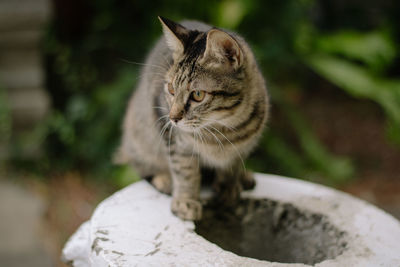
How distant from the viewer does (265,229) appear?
195 cm

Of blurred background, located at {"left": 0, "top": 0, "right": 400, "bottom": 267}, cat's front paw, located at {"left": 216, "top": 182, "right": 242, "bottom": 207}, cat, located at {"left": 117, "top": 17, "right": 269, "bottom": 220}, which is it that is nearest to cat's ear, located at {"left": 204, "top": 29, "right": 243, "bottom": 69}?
cat, located at {"left": 117, "top": 17, "right": 269, "bottom": 220}

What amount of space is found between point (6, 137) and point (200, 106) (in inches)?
115

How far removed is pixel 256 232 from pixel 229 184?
0.80 ft

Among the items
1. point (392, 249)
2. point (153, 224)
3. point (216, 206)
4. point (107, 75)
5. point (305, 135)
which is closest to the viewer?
point (392, 249)

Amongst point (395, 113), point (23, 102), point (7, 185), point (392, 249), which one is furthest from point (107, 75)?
point (392, 249)

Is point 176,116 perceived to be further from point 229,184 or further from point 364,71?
point 364,71

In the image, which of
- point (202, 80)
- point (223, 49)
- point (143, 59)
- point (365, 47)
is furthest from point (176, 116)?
point (365, 47)

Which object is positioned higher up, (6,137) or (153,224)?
(153,224)

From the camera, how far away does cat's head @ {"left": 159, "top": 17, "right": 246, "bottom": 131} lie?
1.68m

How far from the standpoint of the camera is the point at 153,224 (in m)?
1.64

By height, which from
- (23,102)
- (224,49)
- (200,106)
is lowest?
(23,102)

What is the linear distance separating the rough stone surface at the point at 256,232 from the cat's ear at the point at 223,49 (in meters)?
0.62

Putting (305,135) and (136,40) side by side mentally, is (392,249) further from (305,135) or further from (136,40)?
(136,40)

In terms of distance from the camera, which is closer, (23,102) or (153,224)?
(153,224)
